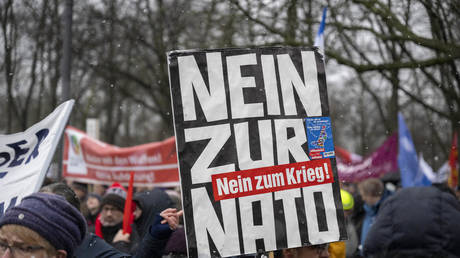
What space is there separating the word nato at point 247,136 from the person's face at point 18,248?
31.4 inches

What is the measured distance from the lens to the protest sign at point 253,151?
2988 millimetres

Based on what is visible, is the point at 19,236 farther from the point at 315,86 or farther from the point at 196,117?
the point at 315,86

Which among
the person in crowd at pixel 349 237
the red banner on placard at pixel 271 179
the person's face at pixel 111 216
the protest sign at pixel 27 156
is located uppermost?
the protest sign at pixel 27 156

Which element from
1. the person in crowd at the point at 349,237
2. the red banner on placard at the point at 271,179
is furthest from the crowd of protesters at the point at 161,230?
the person in crowd at the point at 349,237

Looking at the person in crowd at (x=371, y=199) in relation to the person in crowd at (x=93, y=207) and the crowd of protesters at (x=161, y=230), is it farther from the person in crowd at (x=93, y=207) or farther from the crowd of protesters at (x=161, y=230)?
the person in crowd at (x=93, y=207)

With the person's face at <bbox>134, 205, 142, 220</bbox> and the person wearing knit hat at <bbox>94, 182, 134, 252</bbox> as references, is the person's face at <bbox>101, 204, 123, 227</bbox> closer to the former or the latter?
the person wearing knit hat at <bbox>94, 182, 134, 252</bbox>

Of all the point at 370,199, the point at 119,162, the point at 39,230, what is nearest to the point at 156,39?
the point at 119,162

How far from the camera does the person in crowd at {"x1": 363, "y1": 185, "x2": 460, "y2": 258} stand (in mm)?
3189

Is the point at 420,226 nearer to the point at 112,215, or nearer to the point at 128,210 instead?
the point at 128,210

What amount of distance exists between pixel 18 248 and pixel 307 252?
146 cm

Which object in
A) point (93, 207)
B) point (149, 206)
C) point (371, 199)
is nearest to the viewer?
point (149, 206)

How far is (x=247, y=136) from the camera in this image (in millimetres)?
3111

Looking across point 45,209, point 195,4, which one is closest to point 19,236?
point 45,209

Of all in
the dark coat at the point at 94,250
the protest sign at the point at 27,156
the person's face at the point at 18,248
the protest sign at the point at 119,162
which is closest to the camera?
the person's face at the point at 18,248
